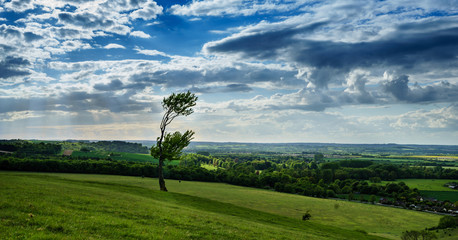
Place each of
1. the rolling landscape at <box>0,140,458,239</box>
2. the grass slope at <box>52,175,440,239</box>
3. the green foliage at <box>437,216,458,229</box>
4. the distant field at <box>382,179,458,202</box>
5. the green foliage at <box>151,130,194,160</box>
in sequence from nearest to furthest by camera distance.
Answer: the rolling landscape at <box>0,140,458,239</box> → the green foliage at <box>151,130,194,160</box> → the grass slope at <box>52,175,440,239</box> → the green foliage at <box>437,216,458,229</box> → the distant field at <box>382,179,458,202</box>

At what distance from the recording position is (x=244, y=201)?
95.8 metres

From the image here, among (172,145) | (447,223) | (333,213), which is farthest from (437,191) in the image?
(172,145)

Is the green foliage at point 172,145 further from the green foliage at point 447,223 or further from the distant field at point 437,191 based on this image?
the distant field at point 437,191

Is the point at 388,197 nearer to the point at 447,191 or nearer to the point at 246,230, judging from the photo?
the point at 447,191

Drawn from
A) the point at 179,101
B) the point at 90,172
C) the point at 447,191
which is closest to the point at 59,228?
the point at 179,101

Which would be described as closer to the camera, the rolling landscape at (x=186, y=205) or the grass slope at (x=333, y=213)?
the rolling landscape at (x=186, y=205)

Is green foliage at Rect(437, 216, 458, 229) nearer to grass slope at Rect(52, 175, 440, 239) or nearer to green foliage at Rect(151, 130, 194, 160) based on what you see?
grass slope at Rect(52, 175, 440, 239)

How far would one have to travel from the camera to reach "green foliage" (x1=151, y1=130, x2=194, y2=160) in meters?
58.4

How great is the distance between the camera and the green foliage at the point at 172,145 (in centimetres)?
5841

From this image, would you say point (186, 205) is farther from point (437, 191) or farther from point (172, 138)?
point (437, 191)

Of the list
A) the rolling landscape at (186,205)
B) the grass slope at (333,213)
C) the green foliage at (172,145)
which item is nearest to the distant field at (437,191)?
the rolling landscape at (186,205)

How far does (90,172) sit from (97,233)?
→ 115 meters

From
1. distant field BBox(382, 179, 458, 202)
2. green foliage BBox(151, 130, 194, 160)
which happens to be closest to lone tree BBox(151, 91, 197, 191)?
green foliage BBox(151, 130, 194, 160)

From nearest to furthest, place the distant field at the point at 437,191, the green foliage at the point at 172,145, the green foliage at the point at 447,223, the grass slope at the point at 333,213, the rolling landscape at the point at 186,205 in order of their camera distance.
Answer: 1. the rolling landscape at the point at 186,205
2. the green foliage at the point at 172,145
3. the grass slope at the point at 333,213
4. the green foliage at the point at 447,223
5. the distant field at the point at 437,191
